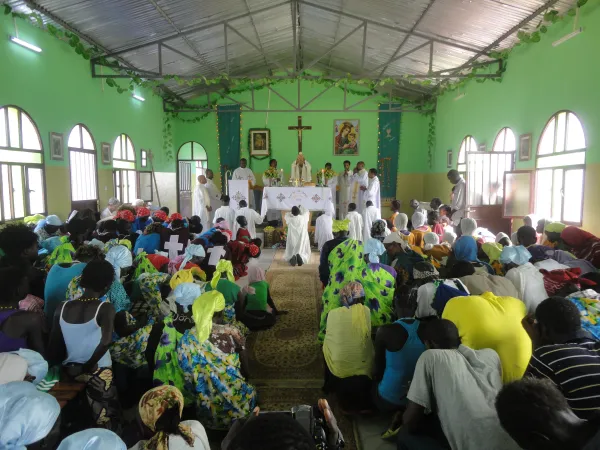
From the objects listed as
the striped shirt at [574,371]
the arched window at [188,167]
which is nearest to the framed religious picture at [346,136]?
the arched window at [188,167]

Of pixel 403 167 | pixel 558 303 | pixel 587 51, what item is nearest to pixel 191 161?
pixel 403 167

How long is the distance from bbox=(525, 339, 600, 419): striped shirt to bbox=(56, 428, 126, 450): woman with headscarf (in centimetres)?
174

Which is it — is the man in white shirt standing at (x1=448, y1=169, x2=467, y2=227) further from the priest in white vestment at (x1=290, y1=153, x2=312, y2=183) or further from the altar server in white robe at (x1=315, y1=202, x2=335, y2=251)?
the priest in white vestment at (x1=290, y1=153, x2=312, y2=183)

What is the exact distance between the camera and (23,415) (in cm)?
140

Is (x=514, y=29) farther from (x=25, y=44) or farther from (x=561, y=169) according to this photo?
(x=25, y=44)

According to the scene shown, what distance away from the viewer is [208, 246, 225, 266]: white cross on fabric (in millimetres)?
4523

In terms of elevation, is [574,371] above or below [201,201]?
below

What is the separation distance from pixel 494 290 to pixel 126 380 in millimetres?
2689

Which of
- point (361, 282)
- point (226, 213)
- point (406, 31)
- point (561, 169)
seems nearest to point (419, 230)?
point (361, 282)

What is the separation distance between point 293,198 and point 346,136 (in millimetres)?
5475

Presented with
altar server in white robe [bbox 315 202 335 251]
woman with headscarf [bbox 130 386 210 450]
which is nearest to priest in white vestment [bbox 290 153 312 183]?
altar server in white robe [bbox 315 202 335 251]

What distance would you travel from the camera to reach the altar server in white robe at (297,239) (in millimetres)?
8039

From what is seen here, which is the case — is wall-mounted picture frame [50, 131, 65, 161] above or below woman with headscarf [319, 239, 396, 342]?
above

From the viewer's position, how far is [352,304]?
3.06 meters
